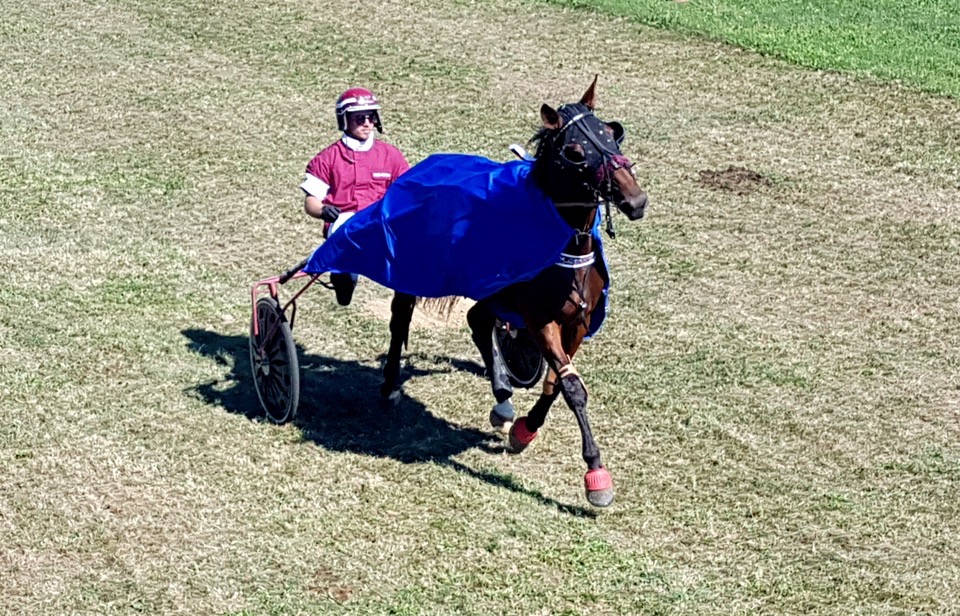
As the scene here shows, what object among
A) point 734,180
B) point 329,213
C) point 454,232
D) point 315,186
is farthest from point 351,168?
point 734,180

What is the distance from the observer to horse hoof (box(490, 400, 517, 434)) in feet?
34.6

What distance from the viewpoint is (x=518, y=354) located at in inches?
429

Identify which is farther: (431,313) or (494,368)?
(431,313)

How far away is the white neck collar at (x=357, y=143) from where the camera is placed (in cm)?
1081

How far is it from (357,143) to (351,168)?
20 cm

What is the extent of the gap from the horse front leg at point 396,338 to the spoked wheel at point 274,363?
717 millimetres

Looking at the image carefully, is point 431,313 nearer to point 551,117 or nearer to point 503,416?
point 503,416

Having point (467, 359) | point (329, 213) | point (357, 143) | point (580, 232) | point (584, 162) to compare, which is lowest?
point (467, 359)

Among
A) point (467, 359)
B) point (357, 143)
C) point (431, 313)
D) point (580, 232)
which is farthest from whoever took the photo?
point (431, 313)

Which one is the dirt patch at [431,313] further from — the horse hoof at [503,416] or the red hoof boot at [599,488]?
the red hoof boot at [599,488]

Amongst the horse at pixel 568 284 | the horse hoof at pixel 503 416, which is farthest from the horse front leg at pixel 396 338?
the horse hoof at pixel 503 416

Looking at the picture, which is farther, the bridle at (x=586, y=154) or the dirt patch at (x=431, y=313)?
the dirt patch at (x=431, y=313)

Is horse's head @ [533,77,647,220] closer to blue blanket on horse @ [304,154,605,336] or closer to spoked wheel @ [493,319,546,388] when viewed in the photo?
blue blanket on horse @ [304,154,605,336]

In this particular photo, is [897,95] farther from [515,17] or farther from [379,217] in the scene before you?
[379,217]
